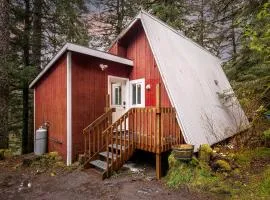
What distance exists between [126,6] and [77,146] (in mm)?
12233

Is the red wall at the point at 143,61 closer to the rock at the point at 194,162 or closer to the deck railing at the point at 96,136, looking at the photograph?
the deck railing at the point at 96,136

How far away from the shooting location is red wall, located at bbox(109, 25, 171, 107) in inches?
335

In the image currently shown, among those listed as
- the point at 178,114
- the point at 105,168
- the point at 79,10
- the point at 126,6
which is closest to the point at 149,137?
the point at 178,114

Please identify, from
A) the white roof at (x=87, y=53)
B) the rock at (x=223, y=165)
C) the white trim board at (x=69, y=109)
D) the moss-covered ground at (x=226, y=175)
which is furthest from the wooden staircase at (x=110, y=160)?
the white roof at (x=87, y=53)

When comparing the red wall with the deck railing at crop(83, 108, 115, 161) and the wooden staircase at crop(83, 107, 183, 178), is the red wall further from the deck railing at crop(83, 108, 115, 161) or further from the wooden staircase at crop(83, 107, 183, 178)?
the deck railing at crop(83, 108, 115, 161)

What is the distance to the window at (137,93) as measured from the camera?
356 inches

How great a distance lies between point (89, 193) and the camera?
5.68 metres

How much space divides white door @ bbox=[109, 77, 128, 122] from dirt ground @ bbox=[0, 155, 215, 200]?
8.26 ft

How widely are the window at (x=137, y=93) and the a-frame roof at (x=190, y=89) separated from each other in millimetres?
1523

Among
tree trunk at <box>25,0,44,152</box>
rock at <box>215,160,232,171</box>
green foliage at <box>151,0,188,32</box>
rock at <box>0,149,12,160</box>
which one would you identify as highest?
green foliage at <box>151,0,188,32</box>

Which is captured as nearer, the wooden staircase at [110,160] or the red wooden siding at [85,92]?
the wooden staircase at [110,160]

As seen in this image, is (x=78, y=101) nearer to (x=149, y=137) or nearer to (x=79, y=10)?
(x=149, y=137)

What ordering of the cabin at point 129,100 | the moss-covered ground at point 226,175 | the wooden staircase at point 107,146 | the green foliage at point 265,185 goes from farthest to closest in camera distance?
the cabin at point 129,100, the wooden staircase at point 107,146, the moss-covered ground at point 226,175, the green foliage at point 265,185

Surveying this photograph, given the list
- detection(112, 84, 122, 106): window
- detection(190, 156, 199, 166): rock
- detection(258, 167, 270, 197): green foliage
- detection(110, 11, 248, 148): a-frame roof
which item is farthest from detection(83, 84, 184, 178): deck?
detection(258, 167, 270, 197): green foliage
